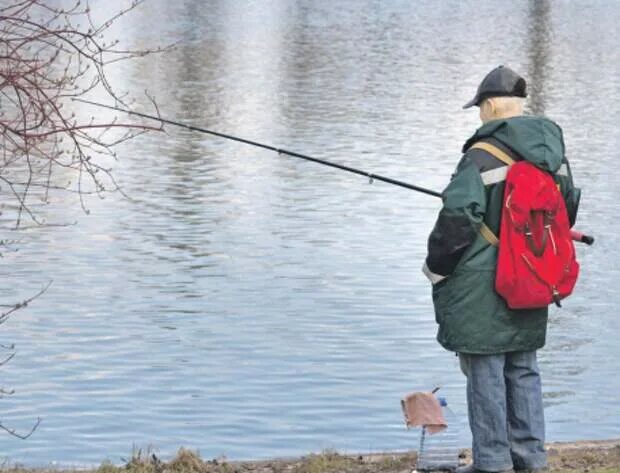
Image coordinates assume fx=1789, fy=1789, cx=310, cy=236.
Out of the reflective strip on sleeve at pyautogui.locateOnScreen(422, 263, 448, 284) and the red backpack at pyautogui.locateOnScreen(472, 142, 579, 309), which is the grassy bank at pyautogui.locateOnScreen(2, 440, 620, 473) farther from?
the reflective strip on sleeve at pyautogui.locateOnScreen(422, 263, 448, 284)

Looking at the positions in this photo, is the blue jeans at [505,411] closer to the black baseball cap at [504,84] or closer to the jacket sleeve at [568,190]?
the jacket sleeve at [568,190]

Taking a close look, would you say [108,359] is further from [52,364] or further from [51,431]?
[51,431]

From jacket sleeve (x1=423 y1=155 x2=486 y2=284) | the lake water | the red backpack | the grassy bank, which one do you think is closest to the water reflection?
the lake water

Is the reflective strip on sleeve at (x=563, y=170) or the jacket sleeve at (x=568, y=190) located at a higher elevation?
the reflective strip on sleeve at (x=563, y=170)

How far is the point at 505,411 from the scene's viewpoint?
23.2ft

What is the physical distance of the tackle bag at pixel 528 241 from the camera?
6805 millimetres

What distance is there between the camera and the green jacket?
22.3 feet

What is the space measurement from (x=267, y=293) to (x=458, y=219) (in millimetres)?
7132

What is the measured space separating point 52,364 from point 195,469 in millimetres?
4350

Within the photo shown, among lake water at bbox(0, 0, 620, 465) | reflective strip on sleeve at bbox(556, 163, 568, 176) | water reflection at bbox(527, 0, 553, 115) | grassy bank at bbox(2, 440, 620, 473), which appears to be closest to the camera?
reflective strip on sleeve at bbox(556, 163, 568, 176)

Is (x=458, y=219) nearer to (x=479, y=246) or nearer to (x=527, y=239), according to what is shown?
(x=479, y=246)

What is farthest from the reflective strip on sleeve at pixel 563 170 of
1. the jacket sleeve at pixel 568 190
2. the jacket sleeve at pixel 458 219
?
the jacket sleeve at pixel 458 219

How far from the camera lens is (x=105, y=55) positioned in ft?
115

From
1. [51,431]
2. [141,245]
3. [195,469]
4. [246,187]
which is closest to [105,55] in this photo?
[246,187]
